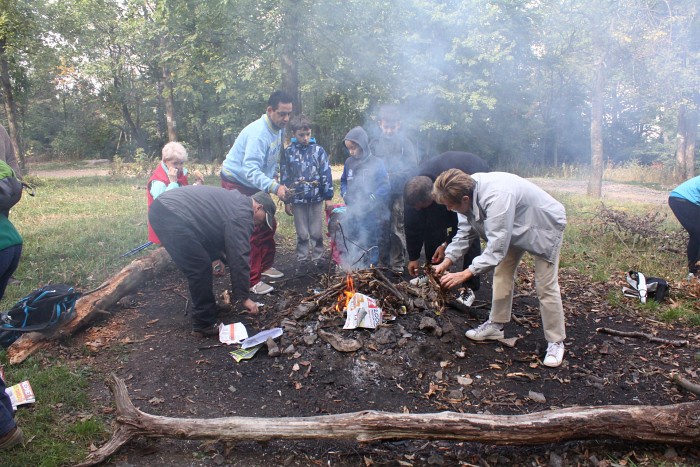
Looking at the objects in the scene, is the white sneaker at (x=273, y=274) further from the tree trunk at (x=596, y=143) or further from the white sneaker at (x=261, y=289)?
the tree trunk at (x=596, y=143)

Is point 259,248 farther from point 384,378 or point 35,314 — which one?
point 384,378

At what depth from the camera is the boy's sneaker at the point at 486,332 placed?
393 cm

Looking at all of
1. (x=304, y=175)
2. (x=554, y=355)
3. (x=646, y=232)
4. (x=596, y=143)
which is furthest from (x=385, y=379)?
(x=596, y=143)

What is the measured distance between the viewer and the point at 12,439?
2762mm

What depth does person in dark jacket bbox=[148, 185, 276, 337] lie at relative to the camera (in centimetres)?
382

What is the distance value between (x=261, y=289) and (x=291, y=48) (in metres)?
4.86

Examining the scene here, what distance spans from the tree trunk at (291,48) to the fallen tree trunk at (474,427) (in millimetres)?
5780

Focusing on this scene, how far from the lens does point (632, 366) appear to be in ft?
12.0

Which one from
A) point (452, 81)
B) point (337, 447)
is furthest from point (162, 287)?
point (452, 81)

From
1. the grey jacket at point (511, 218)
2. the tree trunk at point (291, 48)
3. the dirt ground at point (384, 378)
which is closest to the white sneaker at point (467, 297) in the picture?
the dirt ground at point (384, 378)

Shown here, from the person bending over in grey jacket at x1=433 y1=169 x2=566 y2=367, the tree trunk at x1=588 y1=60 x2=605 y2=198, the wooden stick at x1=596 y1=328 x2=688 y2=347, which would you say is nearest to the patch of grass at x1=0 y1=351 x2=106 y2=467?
the person bending over in grey jacket at x1=433 y1=169 x2=566 y2=367

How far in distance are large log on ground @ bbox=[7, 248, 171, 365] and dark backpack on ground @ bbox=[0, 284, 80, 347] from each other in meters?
0.09

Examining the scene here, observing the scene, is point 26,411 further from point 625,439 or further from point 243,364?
point 625,439

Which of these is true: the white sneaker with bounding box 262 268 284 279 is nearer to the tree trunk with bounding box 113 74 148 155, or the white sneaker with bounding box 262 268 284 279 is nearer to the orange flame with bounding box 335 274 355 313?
the orange flame with bounding box 335 274 355 313
